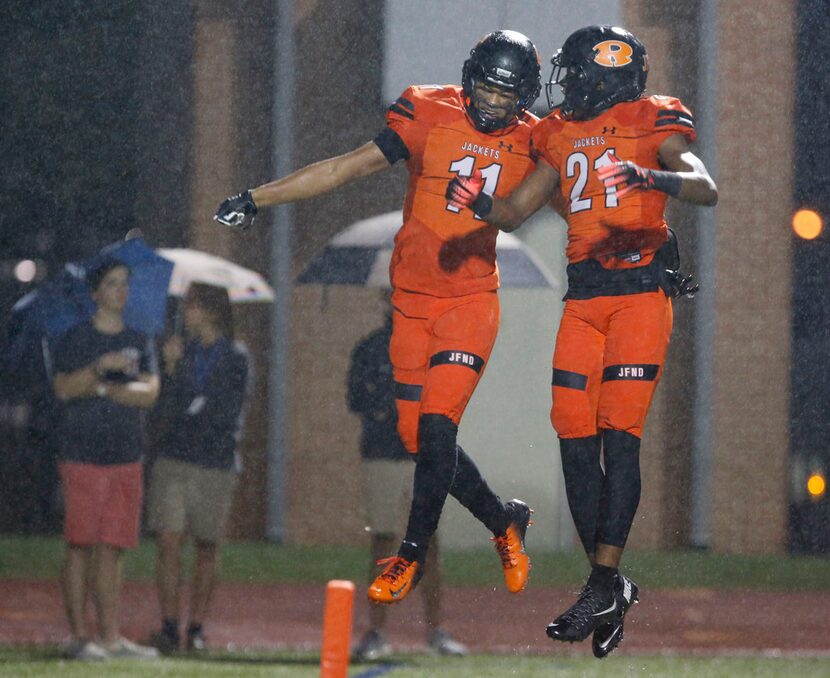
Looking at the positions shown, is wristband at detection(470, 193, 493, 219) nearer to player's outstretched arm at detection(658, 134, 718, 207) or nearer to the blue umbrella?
player's outstretched arm at detection(658, 134, 718, 207)

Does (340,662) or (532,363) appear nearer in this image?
(340,662)

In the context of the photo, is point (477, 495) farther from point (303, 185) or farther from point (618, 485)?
point (303, 185)

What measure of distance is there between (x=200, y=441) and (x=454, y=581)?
4.71 metres

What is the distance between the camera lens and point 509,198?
19.0ft

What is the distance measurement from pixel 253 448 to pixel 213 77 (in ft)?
11.2

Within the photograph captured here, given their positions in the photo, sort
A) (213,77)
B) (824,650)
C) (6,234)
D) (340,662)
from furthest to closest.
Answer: (6,234) → (213,77) → (824,650) → (340,662)

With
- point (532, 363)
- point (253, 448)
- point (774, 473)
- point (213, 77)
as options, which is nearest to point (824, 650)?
point (774, 473)

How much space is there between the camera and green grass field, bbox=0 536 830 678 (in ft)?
33.9

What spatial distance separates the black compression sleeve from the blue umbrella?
4.29 meters

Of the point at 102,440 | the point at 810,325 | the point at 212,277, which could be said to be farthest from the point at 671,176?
the point at 810,325

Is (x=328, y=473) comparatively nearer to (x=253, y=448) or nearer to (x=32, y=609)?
(x=253, y=448)

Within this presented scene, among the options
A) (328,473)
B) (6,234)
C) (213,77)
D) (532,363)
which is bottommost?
Result: (328,473)

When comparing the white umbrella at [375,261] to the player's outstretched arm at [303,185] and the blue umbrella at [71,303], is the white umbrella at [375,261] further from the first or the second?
the blue umbrella at [71,303]

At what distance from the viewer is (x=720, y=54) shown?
13023mm
